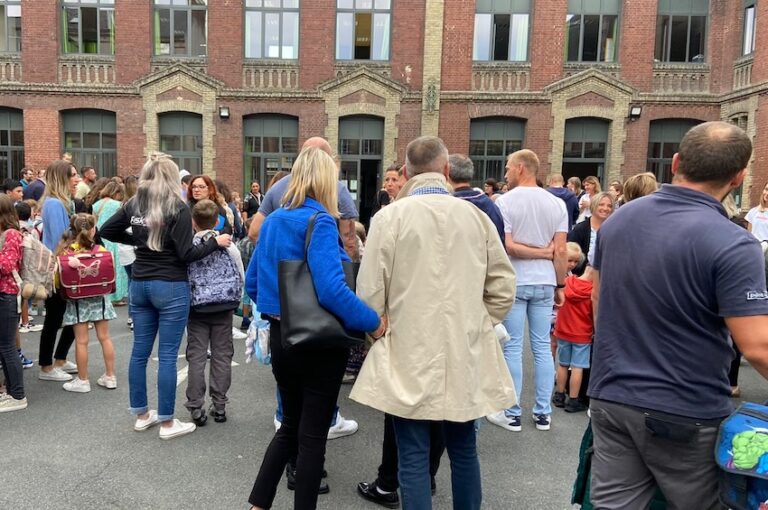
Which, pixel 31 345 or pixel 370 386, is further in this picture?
pixel 31 345

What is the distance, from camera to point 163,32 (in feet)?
58.1

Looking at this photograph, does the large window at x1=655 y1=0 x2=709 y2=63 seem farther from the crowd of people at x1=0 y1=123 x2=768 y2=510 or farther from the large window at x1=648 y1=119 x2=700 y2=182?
the crowd of people at x1=0 y1=123 x2=768 y2=510

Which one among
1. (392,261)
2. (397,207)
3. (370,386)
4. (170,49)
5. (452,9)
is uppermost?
(452,9)

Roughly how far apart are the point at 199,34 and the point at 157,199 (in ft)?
51.8

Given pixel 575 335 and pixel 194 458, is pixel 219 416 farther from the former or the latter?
pixel 575 335

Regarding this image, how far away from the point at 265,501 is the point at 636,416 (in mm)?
1871

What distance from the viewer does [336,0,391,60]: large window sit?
1756 cm

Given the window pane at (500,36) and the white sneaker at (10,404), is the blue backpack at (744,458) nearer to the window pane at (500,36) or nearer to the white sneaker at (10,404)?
the white sneaker at (10,404)

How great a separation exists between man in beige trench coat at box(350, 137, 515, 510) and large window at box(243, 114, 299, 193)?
15922 millimetres

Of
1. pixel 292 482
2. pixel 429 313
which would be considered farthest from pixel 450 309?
pixel 292 482

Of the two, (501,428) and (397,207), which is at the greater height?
(397,207)

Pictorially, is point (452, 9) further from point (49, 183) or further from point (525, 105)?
point (49, 183)

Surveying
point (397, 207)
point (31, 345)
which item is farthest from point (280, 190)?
point (31, 345)

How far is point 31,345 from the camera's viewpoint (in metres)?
6.68
